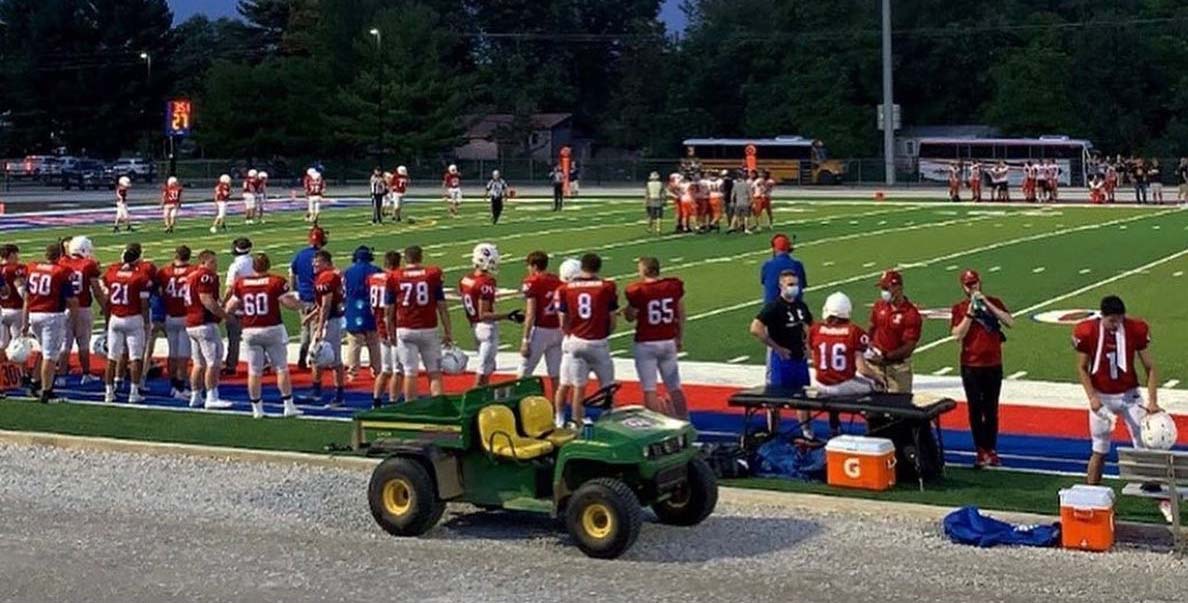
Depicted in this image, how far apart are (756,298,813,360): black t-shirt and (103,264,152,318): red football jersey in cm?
641

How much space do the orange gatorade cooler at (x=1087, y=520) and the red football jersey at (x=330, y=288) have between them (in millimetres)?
8462

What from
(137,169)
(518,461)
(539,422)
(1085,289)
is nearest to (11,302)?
(539,422)

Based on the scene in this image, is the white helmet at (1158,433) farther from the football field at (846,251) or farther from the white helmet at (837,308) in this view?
the football field at (846,251)

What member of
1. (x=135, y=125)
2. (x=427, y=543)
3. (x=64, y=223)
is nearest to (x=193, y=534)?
(x=427, y=543)

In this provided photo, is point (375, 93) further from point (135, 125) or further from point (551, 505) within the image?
point (551, 505)

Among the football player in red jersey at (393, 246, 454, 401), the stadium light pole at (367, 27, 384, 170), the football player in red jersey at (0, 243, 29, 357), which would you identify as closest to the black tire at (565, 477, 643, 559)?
the football player in red jersey at (393, 246, 454, 401)

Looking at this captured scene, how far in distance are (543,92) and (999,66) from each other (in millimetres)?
28556

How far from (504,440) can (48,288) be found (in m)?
7.67

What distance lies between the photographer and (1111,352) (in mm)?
11570

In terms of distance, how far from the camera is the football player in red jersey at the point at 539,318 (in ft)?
49.5

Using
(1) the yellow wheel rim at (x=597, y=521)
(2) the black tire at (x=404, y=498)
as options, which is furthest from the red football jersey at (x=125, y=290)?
(1) the yellow wheel rim at (x=597, y=521)

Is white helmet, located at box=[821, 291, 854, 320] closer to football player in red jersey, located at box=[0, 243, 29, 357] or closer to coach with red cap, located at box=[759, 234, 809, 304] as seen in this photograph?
coach with red cap, located at box=[759, 234, 809, 304]

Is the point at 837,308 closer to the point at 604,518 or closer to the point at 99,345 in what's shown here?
the point at 604,518

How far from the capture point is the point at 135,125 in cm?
9456
